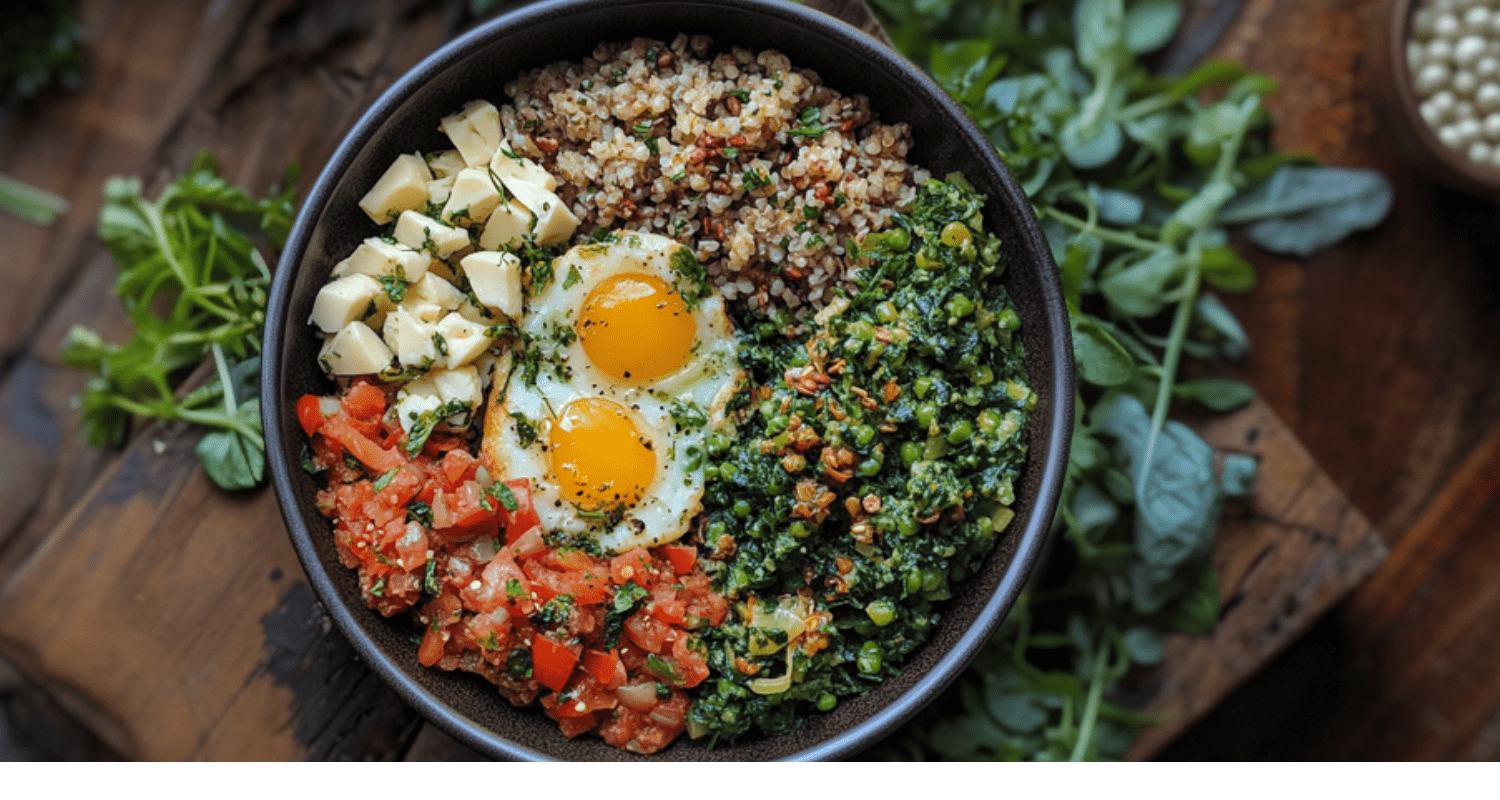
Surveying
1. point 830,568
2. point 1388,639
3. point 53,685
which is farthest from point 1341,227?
point 53,685

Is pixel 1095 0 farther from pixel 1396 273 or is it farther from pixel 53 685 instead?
pixel 53 685

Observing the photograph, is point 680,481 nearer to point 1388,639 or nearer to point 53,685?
point 53,685

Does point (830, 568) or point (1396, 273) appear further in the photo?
point (1396, 273)

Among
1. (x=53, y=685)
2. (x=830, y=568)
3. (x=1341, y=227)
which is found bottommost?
(x=53, y=685)

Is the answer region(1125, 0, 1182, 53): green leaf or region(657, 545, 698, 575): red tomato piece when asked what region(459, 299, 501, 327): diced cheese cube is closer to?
region(657, 545, 698, 575): red tomato piece

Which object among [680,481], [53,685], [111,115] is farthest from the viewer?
[111,115]

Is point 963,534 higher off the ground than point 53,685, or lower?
higher

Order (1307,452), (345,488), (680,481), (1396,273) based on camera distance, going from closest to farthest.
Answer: (345,488)
(680,481)
(1307,452)
(1396,273)
